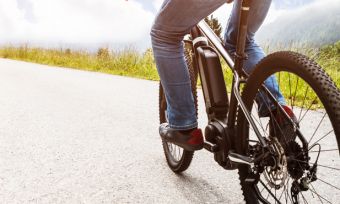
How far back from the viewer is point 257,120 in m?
2.39

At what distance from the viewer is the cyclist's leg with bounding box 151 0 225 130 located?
2.28 metres

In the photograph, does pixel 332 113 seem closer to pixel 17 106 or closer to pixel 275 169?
pixel 275 169

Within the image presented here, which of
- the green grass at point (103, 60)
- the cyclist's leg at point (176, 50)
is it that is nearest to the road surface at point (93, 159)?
the cyclist's leg at point (176, 50)

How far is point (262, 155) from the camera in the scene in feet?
7.23

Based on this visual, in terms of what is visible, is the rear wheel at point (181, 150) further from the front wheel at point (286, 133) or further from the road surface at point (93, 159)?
the front wheel at point (286, 133)

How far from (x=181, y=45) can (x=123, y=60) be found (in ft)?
33.8

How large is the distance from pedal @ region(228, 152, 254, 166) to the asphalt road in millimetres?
412

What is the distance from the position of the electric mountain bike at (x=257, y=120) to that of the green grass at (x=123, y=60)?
3.72 meters

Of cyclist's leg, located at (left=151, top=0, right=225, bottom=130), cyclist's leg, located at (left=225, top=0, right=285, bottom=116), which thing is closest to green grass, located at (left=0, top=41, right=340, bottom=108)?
cyclist's leg, located at (left=225, top=0, right=285, bottom=116)

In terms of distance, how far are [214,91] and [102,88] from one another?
546cm

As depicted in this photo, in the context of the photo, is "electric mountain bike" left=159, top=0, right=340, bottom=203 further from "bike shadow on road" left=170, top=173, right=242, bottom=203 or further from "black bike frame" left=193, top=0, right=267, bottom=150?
"bike shadow on road" left=170, top=173, right=242, bottom=203

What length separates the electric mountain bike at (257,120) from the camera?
1.89 meters

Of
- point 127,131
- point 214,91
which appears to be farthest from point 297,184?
point 127,131

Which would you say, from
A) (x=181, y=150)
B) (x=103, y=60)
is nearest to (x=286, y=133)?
(x=181, y=150)
